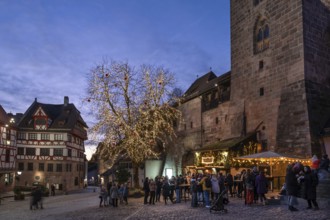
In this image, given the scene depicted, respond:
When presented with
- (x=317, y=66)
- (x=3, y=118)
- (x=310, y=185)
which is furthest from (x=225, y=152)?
(x=3, y=118)

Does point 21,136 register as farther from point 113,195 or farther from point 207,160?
point 113,195

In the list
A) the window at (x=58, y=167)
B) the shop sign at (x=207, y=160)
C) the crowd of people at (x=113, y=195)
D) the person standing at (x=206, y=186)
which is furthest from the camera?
the window at (x=58, y=167)

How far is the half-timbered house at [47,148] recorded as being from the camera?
54219 mm

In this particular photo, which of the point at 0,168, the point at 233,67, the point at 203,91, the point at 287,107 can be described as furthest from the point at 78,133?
the point at 287,107

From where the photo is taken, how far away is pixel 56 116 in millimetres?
58844

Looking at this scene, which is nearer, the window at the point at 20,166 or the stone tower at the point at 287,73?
the stone tower at the point at 287,73

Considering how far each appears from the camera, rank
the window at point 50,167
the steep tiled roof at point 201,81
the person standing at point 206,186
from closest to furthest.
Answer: the person standing at point 206,186 < the steep tiled roof at point 201,81 < the window at point 50,167

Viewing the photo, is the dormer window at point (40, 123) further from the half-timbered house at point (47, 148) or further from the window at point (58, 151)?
the window at point (58, 151)

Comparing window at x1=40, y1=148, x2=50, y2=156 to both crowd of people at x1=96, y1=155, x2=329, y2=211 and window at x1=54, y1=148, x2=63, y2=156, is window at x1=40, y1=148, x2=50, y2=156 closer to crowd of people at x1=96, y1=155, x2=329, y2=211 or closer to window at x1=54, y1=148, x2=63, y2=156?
window at x1=54, y1=148, x2=63, y2=156

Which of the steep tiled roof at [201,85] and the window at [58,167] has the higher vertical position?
the steep tiled roof at [201,85]

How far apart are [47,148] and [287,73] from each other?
128 feet

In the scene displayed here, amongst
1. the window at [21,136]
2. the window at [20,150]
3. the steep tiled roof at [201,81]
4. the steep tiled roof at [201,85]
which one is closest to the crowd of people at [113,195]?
the steep tiled roof at [201,85]

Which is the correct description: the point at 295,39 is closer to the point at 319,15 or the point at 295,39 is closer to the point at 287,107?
the point at 319,15

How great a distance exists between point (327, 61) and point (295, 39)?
2.83 metres
